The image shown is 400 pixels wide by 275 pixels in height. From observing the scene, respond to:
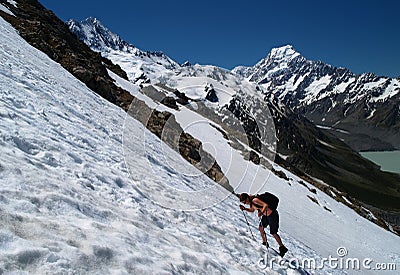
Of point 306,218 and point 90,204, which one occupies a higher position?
point 306,218

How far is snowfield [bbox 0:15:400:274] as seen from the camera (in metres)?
5.18

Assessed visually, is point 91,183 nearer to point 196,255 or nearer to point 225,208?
point 196,255

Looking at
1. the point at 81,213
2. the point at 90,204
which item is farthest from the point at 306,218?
the point at 81,213

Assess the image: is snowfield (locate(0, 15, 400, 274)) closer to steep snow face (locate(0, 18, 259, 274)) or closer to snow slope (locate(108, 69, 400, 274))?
steep snow face (locate(0, 18, 259, 274))

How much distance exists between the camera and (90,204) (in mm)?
6996

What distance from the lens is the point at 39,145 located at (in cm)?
821

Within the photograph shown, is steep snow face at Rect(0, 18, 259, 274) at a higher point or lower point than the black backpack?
lower

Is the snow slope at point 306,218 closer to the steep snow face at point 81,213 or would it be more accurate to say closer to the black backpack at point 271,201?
the black backpack at point 271,201

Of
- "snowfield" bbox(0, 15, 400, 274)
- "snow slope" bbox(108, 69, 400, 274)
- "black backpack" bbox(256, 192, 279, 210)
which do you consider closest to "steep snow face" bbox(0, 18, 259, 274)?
"snowfield" bbox(0, 15, 400, 274)

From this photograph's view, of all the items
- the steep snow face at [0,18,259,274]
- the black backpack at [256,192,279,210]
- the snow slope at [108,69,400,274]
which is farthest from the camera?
the snow slope at [108,69,400,274]

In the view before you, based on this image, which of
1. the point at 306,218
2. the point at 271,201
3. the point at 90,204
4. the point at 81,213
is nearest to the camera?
the point at 81,213

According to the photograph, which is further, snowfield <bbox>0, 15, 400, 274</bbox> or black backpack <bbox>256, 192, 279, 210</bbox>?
black backpack <bbox>256, 192, 279, 210</bbox>

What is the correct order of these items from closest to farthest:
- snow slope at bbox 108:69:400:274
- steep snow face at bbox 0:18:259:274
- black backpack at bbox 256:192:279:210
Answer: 1. steep snow face at bbox 0:18:259:274
2. black backpack at bbox 256:192:279:210
3. snow slope at bbox 108:69:400:274

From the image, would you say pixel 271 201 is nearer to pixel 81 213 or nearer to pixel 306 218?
pixel 81 213
